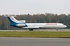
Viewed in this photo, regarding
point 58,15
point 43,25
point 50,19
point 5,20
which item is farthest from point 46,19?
point 43,25

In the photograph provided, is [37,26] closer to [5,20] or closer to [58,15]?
[5,20]

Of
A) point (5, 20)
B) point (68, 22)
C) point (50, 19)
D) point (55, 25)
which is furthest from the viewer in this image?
point (50, 19)

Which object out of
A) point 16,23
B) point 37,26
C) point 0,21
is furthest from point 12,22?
point 0,21

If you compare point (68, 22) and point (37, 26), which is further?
point (68, 22)

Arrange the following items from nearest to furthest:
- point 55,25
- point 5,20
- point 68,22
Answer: point 55,25 → point 68,22 → point 5,20

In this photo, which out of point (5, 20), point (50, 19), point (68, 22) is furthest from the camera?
point (50, 19)

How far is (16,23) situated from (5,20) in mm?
38025

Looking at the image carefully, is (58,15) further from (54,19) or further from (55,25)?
(55,25)

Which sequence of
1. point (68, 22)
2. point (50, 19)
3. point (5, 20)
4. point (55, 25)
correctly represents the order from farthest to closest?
point (50, 19) → point (5, 20) → point (68, 22) → point (55, 25)

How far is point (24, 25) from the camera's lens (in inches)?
2603

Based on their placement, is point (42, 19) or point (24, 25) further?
point (42, 19)

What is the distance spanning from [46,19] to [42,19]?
11.3 feet

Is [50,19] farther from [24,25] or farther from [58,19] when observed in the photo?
[24,25]

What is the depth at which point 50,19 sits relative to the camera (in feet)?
361
